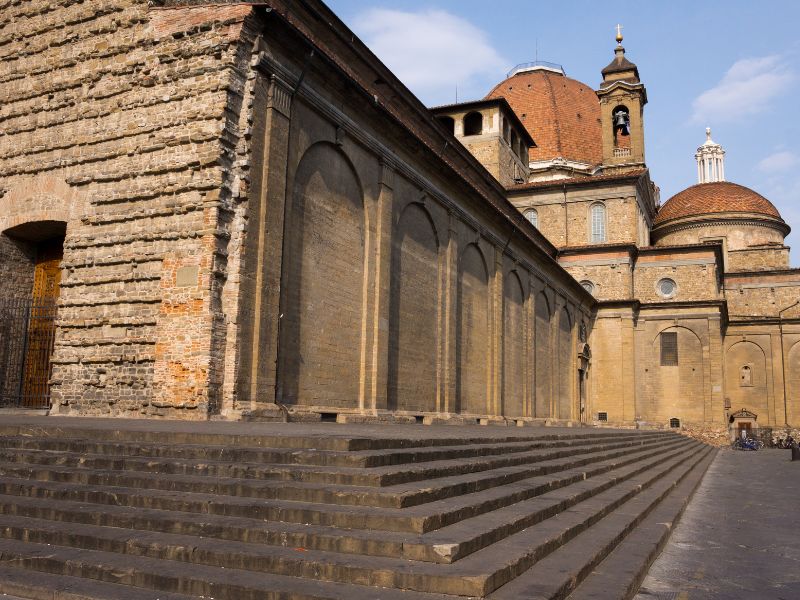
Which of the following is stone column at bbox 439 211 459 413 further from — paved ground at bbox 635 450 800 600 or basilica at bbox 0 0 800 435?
paved ground at bbox 635 450 800 600

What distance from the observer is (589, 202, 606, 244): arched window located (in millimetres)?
45344

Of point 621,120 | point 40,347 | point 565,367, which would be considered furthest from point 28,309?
point 621,120

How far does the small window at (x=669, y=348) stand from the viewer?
1719 inches

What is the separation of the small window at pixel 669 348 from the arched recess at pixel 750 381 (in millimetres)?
12374

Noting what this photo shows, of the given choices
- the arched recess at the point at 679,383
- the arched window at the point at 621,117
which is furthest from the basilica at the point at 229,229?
the arched window at the point at 621,117

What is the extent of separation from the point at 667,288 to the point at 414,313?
2832 centimetres

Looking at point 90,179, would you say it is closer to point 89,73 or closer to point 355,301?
point 89,73

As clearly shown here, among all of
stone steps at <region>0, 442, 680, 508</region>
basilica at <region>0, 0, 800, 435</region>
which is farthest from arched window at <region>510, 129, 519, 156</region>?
stone steps at <region>0, 442, 680, 508</region>

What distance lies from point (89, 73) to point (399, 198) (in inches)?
326

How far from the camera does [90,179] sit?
47.4 ft

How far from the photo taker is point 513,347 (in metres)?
30.2

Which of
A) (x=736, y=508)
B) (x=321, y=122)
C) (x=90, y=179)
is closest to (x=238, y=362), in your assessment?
(x=90, y=179)

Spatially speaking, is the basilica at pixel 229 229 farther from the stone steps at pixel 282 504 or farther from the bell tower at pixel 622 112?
the bell tower at pixel 622 112

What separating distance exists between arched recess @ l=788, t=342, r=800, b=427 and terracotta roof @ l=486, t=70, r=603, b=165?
63.1ft
